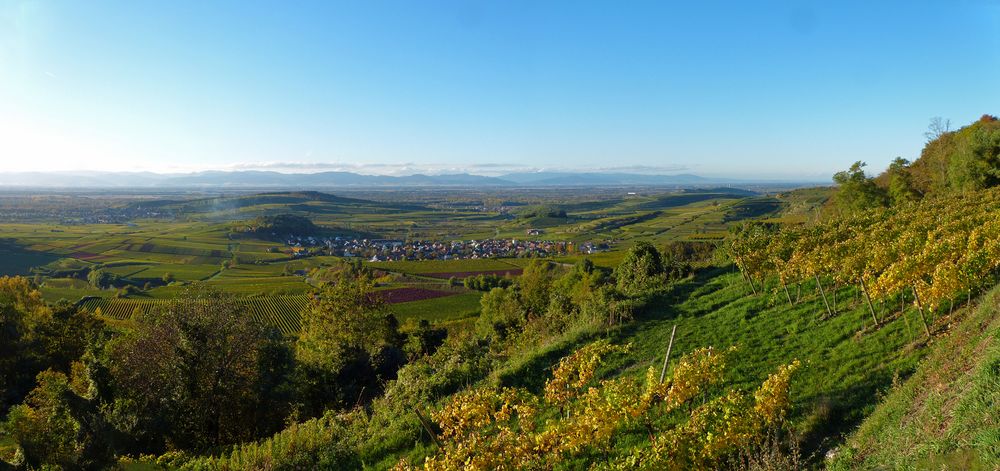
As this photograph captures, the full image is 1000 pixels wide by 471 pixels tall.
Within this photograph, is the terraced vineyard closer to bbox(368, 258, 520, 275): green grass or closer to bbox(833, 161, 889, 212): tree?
bbox(368, 258, 520, 275): green grass

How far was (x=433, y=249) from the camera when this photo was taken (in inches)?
5325

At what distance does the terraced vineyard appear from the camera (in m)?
65.8

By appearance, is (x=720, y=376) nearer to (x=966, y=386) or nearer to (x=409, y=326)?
(x=966, y=386)

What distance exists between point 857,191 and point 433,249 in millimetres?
105107

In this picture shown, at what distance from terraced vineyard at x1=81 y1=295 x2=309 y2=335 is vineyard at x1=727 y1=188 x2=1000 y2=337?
5932 centimetres

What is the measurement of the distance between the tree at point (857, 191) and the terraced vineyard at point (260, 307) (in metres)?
67.3


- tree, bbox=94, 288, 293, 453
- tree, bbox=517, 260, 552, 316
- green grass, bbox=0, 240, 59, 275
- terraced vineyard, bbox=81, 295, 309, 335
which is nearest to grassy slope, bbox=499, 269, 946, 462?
tree, bbox=94, 288, 293, 453

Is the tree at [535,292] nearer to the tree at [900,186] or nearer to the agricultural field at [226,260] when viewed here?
the agricultural field at [226,260]

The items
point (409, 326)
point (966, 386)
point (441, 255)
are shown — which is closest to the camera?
point (966, 386)

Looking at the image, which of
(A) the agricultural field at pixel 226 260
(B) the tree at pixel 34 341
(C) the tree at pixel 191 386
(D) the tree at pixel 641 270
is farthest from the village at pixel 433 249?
(C) the tree at pixel 191 386

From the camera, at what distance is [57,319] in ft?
105

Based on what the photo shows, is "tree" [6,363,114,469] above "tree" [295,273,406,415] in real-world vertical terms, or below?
above

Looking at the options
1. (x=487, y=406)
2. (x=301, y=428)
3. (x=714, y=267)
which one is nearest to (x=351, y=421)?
(x=301, y=428)

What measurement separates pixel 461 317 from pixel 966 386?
57.5 m
